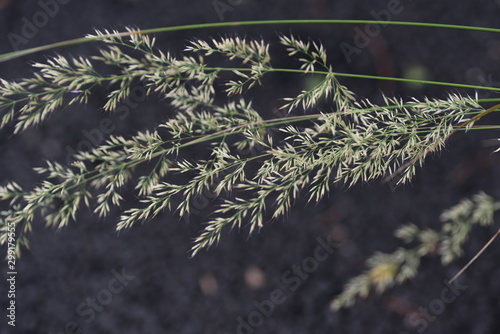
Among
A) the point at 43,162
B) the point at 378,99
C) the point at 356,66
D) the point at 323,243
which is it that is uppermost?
the point at 43,162

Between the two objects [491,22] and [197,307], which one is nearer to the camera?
[197,307]

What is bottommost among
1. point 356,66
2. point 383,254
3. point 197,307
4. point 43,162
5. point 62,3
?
point 383,254

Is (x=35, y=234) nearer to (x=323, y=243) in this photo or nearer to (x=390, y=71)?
(x=323, y=243)

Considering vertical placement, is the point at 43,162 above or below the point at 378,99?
above

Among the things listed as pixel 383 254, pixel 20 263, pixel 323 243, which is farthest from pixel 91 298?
pixel 383 254

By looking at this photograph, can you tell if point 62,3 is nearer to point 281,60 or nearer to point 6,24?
point 6,24

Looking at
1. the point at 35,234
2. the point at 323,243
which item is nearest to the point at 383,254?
the point at 323,243
